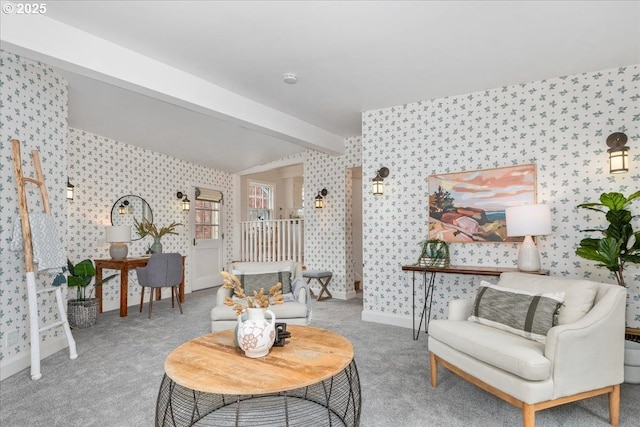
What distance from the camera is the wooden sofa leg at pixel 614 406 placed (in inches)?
81.8

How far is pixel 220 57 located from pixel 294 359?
247cm

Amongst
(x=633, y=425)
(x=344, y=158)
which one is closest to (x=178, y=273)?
(x=344, y=158)

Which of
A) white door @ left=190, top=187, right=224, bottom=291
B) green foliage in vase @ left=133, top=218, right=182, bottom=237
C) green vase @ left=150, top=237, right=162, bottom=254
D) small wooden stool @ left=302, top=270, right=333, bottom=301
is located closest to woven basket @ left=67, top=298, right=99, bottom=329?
green vase @ left=150, top=237, right=162, bottom=254

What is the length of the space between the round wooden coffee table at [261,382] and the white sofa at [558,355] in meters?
0.75

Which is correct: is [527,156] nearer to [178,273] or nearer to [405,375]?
[405,375]

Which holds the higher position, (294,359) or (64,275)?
(64,275)

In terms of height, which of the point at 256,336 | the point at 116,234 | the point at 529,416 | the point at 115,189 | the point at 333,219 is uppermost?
the point at 115,189

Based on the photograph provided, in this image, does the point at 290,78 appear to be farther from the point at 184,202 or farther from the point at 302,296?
the point at 184,202

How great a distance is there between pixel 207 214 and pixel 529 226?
5755 millimetres

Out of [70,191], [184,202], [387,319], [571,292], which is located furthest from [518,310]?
[184,202]

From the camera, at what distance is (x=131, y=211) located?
18.5 feet

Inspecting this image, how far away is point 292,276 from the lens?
13.3 ft

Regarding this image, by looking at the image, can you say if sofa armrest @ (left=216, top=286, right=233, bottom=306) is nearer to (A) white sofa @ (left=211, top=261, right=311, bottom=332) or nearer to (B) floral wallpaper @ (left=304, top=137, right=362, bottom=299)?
(A) white sofa @ (left=211, top=261, right=311, bottom=332)

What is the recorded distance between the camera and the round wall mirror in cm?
543
